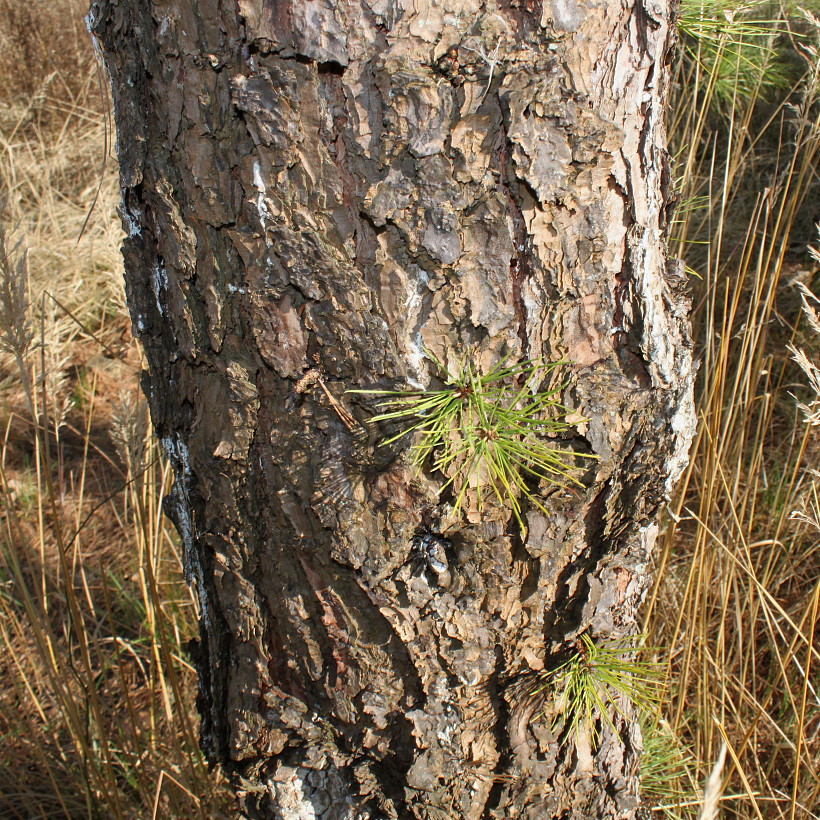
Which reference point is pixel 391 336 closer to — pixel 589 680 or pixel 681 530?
pixel 589 680

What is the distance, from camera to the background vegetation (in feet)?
3.92

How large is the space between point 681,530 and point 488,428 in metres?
1.51

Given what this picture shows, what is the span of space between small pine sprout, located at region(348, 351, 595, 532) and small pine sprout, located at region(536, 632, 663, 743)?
0.89ft

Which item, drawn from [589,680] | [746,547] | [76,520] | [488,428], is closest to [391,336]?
[488,428]

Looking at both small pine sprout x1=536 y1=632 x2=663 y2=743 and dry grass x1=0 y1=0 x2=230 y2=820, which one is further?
dry grass x1=0 y1=0 x2=230 y2=820

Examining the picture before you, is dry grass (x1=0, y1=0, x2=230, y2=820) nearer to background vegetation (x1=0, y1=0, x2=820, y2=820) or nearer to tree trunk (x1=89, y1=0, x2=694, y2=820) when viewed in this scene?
background vegetation (x1=0, y1=0, x2=820, y2=820)

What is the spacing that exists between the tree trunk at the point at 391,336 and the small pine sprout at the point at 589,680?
2cm

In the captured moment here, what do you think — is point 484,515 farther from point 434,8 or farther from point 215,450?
point 434,8

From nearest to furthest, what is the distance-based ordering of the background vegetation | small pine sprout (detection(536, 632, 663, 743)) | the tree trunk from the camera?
the tree trunk, small pine sprout (detection(536, 632, 663, 743)), the background vegetation

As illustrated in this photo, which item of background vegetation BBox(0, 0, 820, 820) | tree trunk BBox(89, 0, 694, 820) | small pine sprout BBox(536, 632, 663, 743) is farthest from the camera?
background vegetation BBox(0, 0, 820, 820)

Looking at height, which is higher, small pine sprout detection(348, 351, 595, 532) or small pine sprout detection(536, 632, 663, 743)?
small pine sprout detection(348, 351, 595, 532)

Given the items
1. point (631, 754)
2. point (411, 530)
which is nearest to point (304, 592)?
point (411, 530)

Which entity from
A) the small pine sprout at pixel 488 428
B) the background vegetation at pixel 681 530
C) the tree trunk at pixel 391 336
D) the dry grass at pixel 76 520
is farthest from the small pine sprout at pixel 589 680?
the dry grass at pixel 76 520

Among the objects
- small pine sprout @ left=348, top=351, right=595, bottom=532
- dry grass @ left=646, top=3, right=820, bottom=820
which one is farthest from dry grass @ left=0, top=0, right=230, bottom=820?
dry grass @ left=646, top=3, right=820, bottom=820
